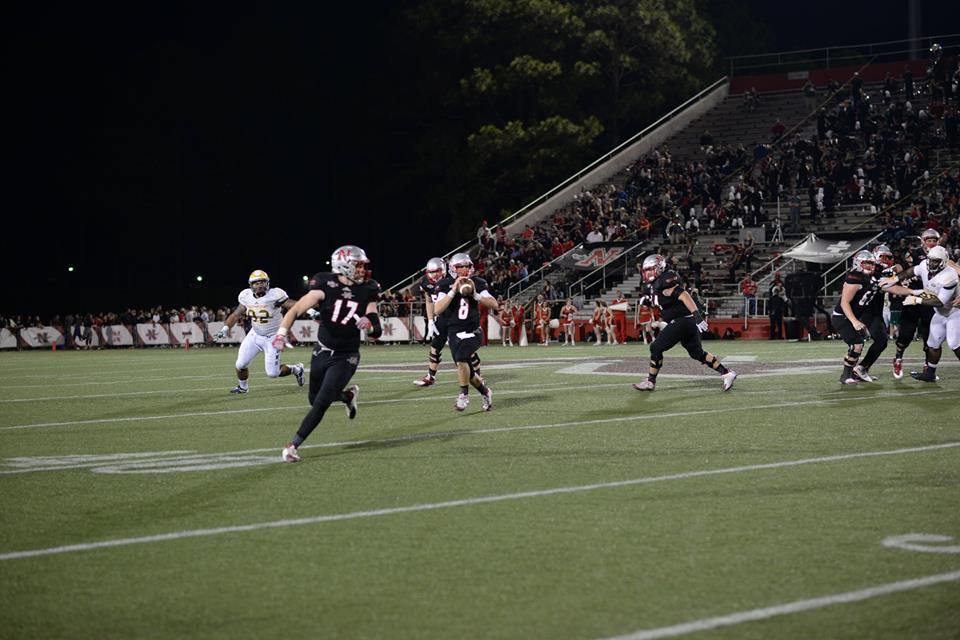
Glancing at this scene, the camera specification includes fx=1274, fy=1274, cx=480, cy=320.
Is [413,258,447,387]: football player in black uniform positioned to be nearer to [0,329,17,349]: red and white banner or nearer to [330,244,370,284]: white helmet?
[330,244,370,284]: white helmet

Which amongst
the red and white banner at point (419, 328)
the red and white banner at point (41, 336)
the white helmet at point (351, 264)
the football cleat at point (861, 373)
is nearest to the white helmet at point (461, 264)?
the white helmet at point (351, 264)

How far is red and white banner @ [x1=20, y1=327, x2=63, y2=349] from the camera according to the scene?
4841 cm

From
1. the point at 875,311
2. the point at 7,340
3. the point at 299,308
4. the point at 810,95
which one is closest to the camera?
the point at 299,308

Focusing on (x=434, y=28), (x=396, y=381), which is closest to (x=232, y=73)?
(x=434, y=28)

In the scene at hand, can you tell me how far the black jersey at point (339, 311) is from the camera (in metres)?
11.4

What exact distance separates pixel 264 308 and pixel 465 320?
484 centimetres

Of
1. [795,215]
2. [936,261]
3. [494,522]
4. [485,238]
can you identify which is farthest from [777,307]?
[494,522]

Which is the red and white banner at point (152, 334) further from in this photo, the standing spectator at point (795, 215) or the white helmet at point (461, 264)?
the white helmet at point (461, 264)

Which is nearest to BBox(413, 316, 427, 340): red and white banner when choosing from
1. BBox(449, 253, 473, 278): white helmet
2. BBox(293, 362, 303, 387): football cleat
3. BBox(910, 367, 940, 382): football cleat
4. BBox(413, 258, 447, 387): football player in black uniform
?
BBox(413, 258, 447, 387): football player in black uniform

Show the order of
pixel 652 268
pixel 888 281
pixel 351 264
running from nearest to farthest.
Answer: pixel 351 264
pixel 652 268
pixel 888 281

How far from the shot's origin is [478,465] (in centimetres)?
1029

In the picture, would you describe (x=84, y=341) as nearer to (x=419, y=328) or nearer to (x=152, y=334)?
(x=152, y=334)

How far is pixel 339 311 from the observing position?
11375 mm

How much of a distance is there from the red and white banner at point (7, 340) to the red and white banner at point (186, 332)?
5.87 metres
